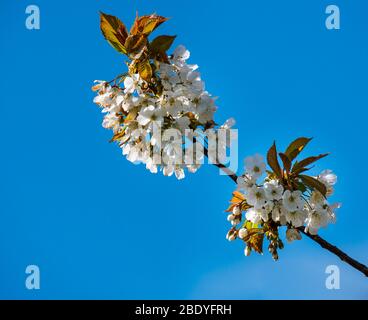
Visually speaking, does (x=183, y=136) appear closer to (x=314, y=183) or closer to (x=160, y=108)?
(x=160, y=108)

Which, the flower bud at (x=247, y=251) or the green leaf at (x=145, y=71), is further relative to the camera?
the flower bud at (x=247, y=251)

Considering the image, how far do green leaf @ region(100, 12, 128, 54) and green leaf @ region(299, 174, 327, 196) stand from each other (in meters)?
1.07

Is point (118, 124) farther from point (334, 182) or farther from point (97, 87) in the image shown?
point (334, 182)

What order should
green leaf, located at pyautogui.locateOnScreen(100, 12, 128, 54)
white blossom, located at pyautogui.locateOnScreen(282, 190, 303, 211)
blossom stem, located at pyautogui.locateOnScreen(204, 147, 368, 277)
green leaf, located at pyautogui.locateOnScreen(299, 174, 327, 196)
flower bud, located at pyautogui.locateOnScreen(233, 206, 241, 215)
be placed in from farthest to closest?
flower bud, located at pyautogui.locateOnScreen(233, 206, 241, 215), green leaf, located at pyautogui.locateOnScreen(100, 12, 128, 54), green leaf, located at pyautogui.locateOnScreen(299, 174, 327, 196), white blossom, located at pyautogui.locateOnScreen(282, 190, 303, 211), blossom stem, located at pyautogui.locateOnScreen(204, 147, 368, 277)

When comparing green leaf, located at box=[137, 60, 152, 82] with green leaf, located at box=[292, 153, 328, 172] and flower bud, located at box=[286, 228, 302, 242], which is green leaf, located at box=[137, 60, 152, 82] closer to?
green leaf, located at box=[292, 153, 328, 172]

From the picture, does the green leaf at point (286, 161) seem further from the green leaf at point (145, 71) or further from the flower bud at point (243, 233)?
the green leaf at point (145, 71)

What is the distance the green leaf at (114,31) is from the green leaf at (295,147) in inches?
36.7

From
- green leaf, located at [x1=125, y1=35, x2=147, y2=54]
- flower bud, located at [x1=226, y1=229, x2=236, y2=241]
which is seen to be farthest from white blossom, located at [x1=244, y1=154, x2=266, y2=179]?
green leaf, located at [x1=125, y1=35, x2=147, y2=54]

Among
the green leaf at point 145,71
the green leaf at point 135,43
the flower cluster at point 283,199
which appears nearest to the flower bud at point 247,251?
the flower cluster at point 283,199

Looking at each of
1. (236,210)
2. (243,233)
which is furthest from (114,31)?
(243,233)

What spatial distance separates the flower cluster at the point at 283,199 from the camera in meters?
2.24

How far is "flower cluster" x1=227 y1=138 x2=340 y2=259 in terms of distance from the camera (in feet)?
7.36

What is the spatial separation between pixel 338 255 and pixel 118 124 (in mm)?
1209

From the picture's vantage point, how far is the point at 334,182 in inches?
98.9
